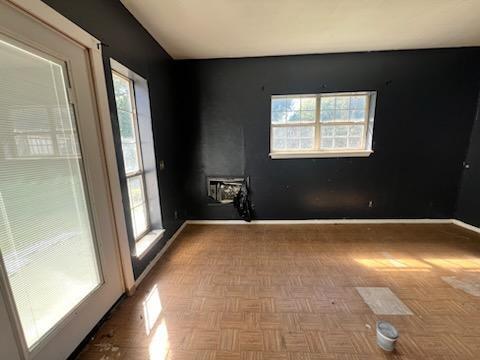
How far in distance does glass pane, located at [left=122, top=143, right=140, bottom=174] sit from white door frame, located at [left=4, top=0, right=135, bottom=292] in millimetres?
499

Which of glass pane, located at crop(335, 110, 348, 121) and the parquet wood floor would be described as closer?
the parquet wood floor

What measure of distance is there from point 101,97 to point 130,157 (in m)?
0.81

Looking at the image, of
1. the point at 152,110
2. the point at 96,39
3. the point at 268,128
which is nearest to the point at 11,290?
the point at 96,39

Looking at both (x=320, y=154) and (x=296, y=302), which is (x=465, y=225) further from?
(x=296, y=302)

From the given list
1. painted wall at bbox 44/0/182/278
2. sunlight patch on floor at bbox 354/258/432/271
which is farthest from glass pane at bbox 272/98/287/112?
sunlight patch on floor at bbox 354/258/432/271

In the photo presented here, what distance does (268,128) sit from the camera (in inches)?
128

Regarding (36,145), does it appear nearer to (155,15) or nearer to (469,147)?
(155,15)

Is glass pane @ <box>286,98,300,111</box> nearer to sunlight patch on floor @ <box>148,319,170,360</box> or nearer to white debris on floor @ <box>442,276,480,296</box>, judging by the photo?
white debris on floor @ <box>442,276,480,296</box>

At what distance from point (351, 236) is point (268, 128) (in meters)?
2.00

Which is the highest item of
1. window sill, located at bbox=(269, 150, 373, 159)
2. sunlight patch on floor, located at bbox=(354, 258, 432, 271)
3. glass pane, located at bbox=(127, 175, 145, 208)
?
window sill, located at bbox=(269, 150, 373, 159)

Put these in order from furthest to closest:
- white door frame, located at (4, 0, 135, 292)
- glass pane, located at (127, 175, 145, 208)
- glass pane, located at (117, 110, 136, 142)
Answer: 1. glass pane, located at (127, 175, 145, 208)
2. glass pane, located at (117, 110, 136, 142)
3. white door frame, located at (4, 0, 135, 292)

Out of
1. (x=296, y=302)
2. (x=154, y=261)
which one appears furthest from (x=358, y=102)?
(x=154, y=261)

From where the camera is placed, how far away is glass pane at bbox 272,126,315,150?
329 centimetres

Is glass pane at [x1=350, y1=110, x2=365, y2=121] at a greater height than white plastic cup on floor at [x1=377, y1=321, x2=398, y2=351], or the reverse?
glass pane at [x1=350, y1=110, x2=365, y2=121]
